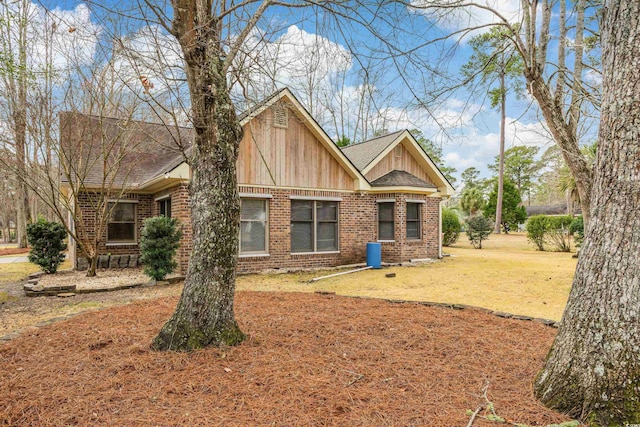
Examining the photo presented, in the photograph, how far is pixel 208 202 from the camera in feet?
12.6

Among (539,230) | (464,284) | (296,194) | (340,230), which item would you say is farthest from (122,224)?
(539,230)

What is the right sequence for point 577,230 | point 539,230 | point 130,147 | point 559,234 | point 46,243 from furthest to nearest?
point 539,230
point 559,234
point 577,230
point 130,147
point 46,243

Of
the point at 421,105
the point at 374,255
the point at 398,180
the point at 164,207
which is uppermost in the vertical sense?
the point at 398,180

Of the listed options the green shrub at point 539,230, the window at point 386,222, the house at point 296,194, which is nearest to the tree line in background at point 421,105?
the house at point 296,194

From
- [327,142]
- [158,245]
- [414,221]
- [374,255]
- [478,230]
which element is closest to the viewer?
[158,245]

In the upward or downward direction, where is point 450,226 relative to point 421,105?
downward

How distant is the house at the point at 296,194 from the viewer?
10516 millimetres

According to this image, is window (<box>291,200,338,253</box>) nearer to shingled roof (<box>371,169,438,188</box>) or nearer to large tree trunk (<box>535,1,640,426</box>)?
shingled roof (<box>371,169,438,188</box>)

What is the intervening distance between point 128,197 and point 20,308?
6.09 m

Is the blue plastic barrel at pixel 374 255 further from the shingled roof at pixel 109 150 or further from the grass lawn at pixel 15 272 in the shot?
the grass lawn at pixel 15 272

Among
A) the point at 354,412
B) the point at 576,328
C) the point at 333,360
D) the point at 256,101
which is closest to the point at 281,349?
the point at 333,360

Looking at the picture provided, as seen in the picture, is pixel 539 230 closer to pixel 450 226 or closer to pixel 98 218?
pixel 450 226

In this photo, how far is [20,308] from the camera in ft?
22.1

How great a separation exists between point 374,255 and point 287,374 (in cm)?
927
